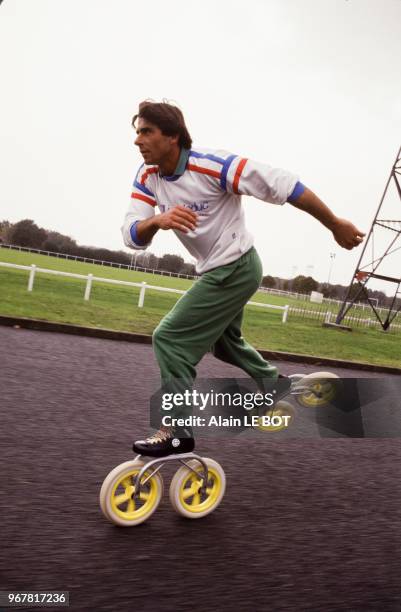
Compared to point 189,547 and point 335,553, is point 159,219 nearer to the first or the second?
point 189,547

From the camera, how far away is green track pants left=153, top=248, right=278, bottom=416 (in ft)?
9.66

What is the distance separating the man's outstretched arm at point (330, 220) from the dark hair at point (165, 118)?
62 centimetres

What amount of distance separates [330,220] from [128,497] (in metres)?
1.62

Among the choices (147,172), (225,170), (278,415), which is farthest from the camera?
(278,415)

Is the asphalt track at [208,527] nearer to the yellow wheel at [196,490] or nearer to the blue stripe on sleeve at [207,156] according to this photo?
the yellow wheel at [196,490]

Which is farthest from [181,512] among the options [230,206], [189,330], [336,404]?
[336,404]

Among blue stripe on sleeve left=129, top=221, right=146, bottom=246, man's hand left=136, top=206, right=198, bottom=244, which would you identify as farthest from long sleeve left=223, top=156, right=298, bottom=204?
blue stripe on sleeve left=129, top=221, right=146, bottom=246

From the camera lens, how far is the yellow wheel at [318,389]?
151 inches

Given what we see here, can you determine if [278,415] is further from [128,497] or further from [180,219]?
[180,219]

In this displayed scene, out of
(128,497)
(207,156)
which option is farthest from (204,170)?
(128,497)

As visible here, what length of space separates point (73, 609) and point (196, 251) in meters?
1.75

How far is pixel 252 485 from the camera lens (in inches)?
138

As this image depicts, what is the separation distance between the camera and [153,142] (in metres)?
2.87

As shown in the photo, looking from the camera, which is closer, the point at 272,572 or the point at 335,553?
the point at 272,572
